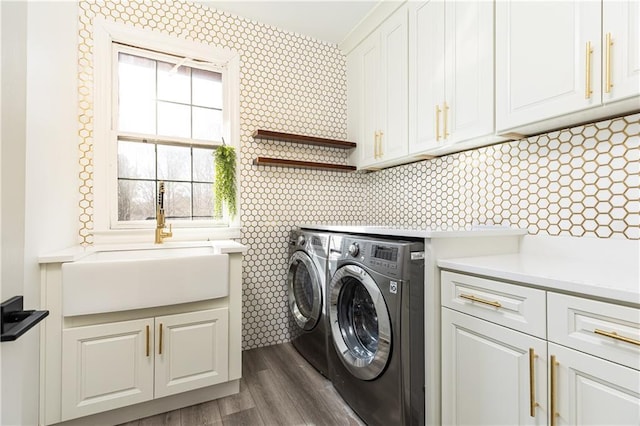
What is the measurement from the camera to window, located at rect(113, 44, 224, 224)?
2137mm

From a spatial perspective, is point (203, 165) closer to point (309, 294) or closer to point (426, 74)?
point (309, 294)

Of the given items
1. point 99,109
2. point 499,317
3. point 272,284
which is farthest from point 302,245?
point 99,109

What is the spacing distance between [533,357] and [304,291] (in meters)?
1.56

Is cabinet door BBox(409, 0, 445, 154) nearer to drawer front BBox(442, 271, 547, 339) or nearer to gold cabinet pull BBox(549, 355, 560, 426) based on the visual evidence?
drawer front BBox(442, 271, 547, 339)

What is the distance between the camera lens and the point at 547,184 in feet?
5.09

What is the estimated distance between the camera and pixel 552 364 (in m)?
0.93

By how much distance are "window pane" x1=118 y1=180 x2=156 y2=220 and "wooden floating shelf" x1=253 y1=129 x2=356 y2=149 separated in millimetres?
912

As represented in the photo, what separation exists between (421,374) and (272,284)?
1494 millimetres

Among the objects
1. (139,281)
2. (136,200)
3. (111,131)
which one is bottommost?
(139,281)

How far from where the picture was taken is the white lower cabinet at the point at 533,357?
802 mm

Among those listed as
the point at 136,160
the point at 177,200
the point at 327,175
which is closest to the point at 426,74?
the point at 327,175

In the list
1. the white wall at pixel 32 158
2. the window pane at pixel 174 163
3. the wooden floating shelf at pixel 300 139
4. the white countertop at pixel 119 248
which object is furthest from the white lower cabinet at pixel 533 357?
the window pane at pixel 174 163

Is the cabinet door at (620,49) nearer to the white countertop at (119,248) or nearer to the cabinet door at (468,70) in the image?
Answer: the cabinet door at (468,70)

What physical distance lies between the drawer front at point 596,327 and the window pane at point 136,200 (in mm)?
2395
